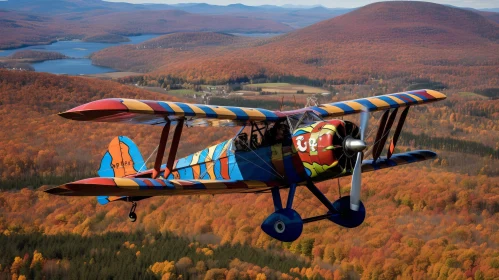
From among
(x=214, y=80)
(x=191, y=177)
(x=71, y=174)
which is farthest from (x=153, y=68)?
(x=191, y=177)

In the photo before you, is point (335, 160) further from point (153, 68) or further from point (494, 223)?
point (153, 68)

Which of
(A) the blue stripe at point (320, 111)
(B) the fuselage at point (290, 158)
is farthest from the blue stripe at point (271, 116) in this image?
(A) the blue stripe at point (320, 111)

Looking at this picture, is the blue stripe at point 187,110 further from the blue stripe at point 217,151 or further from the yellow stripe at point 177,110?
the blue stripe at point 217,151

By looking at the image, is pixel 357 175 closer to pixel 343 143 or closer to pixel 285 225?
pixel 343 143

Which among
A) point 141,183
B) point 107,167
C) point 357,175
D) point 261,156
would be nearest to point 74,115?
point 141,183

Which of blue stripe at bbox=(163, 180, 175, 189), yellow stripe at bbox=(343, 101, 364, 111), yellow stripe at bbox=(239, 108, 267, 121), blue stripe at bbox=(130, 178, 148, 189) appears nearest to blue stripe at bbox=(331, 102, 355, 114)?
yellow stripe at bbox=(343, 101, 364, 111)
